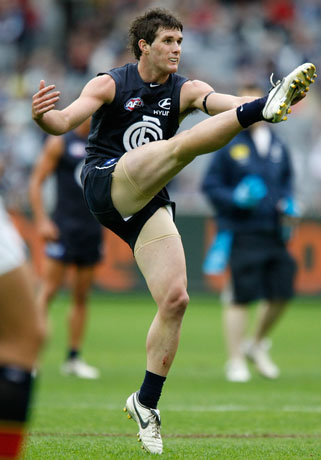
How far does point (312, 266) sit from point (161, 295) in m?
10.7

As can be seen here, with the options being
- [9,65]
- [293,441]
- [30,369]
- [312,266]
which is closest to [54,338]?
[312,266]

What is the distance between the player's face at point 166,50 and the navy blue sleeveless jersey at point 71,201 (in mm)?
3822

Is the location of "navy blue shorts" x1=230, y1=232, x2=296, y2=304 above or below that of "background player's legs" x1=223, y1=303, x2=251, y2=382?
above

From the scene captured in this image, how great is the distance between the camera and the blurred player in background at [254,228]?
30.3 feet

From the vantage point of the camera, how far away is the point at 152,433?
521cm

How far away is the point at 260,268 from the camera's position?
9.41m

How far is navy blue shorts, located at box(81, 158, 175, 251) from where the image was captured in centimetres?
550

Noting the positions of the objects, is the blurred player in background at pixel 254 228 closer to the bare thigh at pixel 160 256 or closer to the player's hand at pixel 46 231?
the player's hand at pixel 46 231

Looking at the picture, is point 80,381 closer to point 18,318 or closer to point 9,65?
point 18,318

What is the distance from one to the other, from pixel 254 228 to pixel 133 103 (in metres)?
3.99

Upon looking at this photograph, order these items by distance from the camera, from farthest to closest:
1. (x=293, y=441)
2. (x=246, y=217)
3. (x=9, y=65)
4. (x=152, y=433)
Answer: (x=9, y=65)
(x=246, y=217)
(x=293, y=441)
(x=152, y=433)

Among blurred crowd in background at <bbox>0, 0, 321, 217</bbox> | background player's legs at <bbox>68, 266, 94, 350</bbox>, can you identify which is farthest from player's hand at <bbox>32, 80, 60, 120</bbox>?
blurred crowd in background at <bbox>0, 0, 321, 217</bbox>

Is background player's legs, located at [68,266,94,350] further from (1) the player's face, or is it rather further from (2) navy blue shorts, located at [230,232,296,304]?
(1) the player's face

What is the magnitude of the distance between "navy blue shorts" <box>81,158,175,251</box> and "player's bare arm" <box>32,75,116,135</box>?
0.37m
